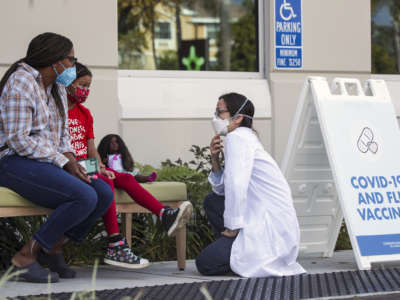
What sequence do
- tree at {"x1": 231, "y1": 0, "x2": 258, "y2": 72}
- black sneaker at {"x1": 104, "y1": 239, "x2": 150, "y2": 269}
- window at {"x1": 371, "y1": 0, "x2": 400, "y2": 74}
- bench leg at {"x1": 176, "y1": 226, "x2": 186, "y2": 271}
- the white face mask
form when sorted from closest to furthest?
black sneaker at {"x1": 104, "y1": 239, "x2": 150, "y2": 269} → the white face mask → bench leg at {"x1": 176, "y1": 226, "x2": 186, "y2": 271} → tree at {"x1": 231, "y1": 0, "x2": 258, "y2": 72} → window at {"x1": 371, "y1": 0, "x2": 400, "y2": 74}

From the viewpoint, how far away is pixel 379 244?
18.2 feet

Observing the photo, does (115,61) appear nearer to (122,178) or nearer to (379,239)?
(122,178)

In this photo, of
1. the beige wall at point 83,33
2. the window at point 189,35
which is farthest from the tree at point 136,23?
the beige wall at point 83,33

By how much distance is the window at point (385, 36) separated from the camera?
31.5ft

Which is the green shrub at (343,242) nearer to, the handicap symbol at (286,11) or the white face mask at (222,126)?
the white face mask at (222,126)

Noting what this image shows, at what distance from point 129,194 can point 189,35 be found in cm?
396

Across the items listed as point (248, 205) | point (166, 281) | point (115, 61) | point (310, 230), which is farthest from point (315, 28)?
point (166, 281)

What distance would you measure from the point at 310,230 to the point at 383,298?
6.13 feet

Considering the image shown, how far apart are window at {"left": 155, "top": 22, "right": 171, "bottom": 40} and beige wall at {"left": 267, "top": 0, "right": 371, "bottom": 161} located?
1.15 meters

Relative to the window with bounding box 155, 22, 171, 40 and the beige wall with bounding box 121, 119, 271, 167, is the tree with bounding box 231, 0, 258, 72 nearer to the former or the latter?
the window with bounding box 155, 22, 171, 40

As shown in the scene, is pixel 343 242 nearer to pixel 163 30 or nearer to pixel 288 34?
pixel 288 34

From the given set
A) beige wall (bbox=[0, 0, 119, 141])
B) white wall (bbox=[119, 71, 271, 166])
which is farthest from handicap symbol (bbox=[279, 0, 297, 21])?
beige wall (bbox=[0, 0, 119, 141])

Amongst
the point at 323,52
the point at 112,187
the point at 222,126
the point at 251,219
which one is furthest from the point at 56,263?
the point at 323,52

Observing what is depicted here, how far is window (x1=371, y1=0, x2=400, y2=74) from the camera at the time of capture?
9609 mm
